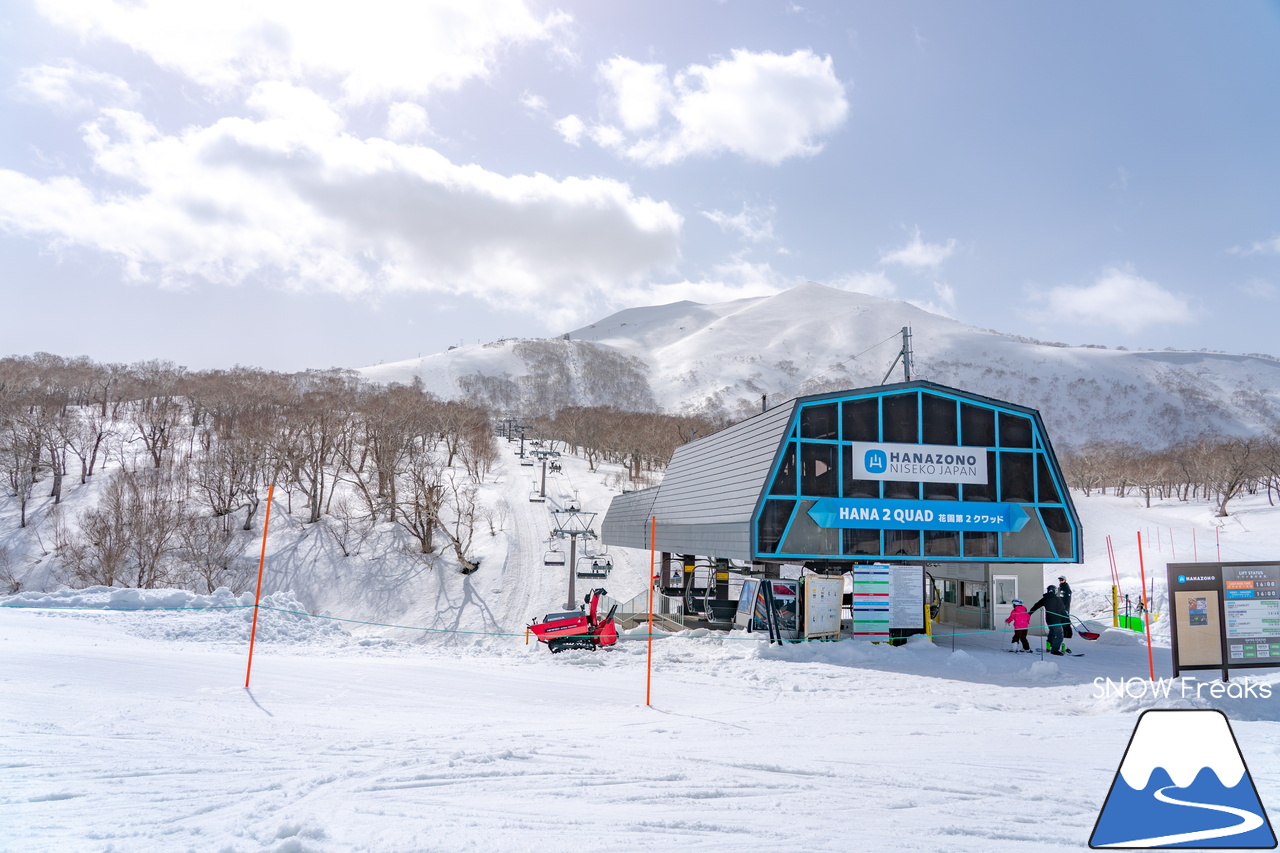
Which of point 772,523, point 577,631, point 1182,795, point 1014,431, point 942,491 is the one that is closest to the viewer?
point 1182,795

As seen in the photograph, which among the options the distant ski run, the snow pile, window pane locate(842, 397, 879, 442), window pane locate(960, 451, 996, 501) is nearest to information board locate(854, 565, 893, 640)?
window pane locate(842, 397, 879, 442)

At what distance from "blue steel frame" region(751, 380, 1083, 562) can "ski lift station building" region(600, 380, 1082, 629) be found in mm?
32

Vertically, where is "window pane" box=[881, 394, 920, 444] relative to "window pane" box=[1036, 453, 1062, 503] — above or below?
above

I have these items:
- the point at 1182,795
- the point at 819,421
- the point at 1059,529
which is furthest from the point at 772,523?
the point at 1182,795

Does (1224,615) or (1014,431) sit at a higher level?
(1014,431)

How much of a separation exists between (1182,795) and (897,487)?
15503mm

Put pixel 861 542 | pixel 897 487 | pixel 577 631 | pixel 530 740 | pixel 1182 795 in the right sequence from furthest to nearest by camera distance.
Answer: pixel 897 487
pixel 861 542
pixel 577 631
pixel 530 740
pixel 1182 795

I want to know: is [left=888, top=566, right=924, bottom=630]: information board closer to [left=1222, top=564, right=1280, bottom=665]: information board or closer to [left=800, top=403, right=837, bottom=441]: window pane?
[left=800, top=403, right=837, bottom=441]: window pane

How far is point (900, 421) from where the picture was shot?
67.7 ft

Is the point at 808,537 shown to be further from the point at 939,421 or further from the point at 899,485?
the point at 939,421

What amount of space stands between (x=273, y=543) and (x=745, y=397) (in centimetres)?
16320

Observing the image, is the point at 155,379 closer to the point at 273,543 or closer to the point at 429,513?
the point at 273,543

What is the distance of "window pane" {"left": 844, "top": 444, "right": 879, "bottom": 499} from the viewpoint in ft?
65.8

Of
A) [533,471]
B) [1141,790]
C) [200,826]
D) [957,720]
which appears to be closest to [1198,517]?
[533,471]
